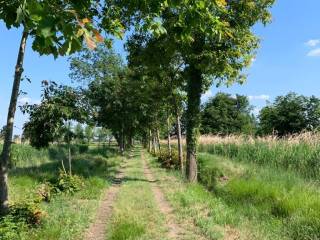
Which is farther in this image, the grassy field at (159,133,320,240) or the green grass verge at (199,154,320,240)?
the grassy field at (159,133,320,240)

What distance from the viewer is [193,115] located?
743 inches

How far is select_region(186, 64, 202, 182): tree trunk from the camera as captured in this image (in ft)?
61.3

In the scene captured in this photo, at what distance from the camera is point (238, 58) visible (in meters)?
17.0

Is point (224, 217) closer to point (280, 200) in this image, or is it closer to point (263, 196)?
point (280, 200)

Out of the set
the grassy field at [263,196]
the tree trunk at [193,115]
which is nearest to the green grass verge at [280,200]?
the grassy field at [263,196]

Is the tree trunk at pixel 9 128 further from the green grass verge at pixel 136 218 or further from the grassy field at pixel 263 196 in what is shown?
the grassy field at pixel 263 196

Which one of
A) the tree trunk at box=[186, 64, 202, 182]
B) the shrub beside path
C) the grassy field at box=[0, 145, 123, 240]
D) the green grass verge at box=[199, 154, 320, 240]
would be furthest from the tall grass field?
the grassy field at box=[0, 145, 123, 240]

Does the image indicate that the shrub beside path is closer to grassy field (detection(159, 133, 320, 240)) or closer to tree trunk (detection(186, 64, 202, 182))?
grassy field (detection(159, 133, 320, 240))

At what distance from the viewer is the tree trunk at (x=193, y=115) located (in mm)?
18672

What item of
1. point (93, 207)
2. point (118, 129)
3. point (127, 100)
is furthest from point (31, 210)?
point (118, 129)

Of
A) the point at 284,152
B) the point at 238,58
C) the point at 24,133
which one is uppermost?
the point at 238,58

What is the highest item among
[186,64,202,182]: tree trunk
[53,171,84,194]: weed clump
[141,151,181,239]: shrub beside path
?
[186,64,202,182]: tree trunk

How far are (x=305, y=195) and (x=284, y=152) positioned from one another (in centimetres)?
802

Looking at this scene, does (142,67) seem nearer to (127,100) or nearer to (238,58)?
(238,58)
